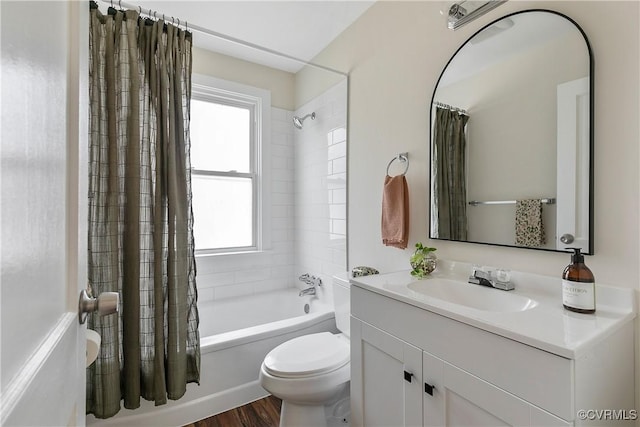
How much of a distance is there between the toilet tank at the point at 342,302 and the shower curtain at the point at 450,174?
0.62 meters

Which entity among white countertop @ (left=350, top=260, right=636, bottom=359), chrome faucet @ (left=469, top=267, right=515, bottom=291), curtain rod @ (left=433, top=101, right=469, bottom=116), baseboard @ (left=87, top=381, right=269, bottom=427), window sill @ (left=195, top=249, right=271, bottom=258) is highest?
curtain rod @ (left=433, top=101, right=469, bottom=116)

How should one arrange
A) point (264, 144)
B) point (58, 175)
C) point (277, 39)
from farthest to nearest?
point (264, 144) → point (277, 39) → point (58, 175)

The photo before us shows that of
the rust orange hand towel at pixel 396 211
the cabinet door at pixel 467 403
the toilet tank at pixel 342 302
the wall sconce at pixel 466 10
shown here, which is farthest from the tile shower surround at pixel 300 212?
the cabinet door at pixel 467 403

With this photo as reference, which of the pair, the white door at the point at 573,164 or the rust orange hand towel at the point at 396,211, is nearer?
the white door at the point at 573,164

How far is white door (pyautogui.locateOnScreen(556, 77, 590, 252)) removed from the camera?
1.06 metres

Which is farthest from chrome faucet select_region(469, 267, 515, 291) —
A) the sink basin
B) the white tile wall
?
the white tile wall

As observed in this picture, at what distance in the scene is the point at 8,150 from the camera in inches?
12.3

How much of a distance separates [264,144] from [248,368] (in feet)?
5.98

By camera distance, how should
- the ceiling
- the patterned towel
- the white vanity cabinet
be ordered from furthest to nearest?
the ceiling < the patterned towel < the white vanity cabinet

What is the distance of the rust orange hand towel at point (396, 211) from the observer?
1662 mm

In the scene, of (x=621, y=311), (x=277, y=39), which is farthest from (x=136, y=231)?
(x=621, y=311)

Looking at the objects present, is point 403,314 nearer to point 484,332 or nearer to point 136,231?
point 484,332

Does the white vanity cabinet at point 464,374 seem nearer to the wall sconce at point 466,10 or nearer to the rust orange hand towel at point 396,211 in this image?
the rust orange hand towel at point 396,211

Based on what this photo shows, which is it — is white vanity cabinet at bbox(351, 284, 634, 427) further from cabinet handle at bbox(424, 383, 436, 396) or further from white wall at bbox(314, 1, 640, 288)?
white wall at bbox(314, 1, 640, 288)
